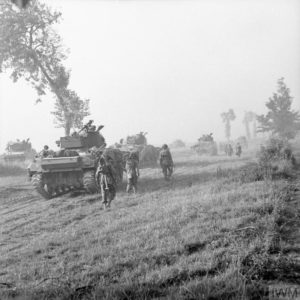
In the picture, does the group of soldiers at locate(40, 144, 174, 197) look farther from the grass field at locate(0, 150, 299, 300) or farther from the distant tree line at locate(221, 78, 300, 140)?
the distant tree line at locate(221, 78, 300, 140)

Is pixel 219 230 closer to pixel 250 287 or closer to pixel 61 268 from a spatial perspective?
pixel 250 287

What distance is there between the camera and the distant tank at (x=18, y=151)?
98.1 ft

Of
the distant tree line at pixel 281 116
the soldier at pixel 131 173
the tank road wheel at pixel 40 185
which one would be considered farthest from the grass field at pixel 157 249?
the distant tree line at pixel 281 116

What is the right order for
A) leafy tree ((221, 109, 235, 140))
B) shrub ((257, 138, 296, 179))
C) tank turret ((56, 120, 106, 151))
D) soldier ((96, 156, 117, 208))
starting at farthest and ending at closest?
leafy tree ((221, 109, 235, 140)) < tank turret ((56, 120, 106, 151)) < shrub ((257, 138, 296, 179)) < soldier ((96, 156, 117, 208))

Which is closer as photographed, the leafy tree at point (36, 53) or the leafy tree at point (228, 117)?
the leafy tree at point (36, 53)

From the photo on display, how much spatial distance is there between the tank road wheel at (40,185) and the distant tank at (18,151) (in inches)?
676

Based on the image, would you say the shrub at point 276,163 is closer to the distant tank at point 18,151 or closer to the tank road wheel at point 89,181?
the tank road wheel at point 89,181

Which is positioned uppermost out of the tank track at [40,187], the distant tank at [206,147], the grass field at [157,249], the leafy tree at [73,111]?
the leafy tree at [73,111]

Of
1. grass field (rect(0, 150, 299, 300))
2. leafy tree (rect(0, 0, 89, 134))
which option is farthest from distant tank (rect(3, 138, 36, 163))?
grass field (rect(0, 150, 299, 300))

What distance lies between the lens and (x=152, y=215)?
8219 mm

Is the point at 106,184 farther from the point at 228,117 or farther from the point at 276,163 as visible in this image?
the point at 228,117

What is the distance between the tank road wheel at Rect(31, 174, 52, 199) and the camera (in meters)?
13.6

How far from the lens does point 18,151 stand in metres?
32.8

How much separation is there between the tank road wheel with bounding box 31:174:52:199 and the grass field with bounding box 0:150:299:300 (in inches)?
129
